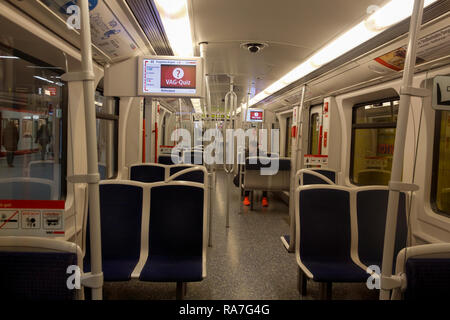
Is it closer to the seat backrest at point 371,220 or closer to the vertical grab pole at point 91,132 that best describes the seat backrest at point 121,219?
the vertical grab pole at point 91,132

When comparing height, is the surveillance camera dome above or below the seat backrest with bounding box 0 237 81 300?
above

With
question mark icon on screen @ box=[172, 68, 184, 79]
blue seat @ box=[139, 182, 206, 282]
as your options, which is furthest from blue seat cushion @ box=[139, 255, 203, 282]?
question mark icon on screen @ box=[172, 68, 184, 79]

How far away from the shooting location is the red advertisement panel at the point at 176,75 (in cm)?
312

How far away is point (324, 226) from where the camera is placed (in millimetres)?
2436

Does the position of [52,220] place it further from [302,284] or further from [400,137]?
[302,284]

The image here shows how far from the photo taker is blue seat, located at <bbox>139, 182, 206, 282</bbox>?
233cm

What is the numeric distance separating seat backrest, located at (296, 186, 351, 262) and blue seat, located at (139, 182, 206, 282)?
827 mm

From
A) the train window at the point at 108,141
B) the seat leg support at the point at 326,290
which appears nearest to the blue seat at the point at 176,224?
the seat leg support at the point at 326,290

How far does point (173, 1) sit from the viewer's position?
2.17m

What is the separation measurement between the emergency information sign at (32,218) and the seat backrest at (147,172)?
2938 millimetres

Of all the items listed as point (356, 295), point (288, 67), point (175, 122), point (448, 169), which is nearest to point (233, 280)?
point (356, 295)

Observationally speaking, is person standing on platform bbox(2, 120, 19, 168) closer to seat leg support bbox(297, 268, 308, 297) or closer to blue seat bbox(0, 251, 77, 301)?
blue seat bbox(0, 251, 77, 301)

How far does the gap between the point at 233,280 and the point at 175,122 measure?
704 cm
